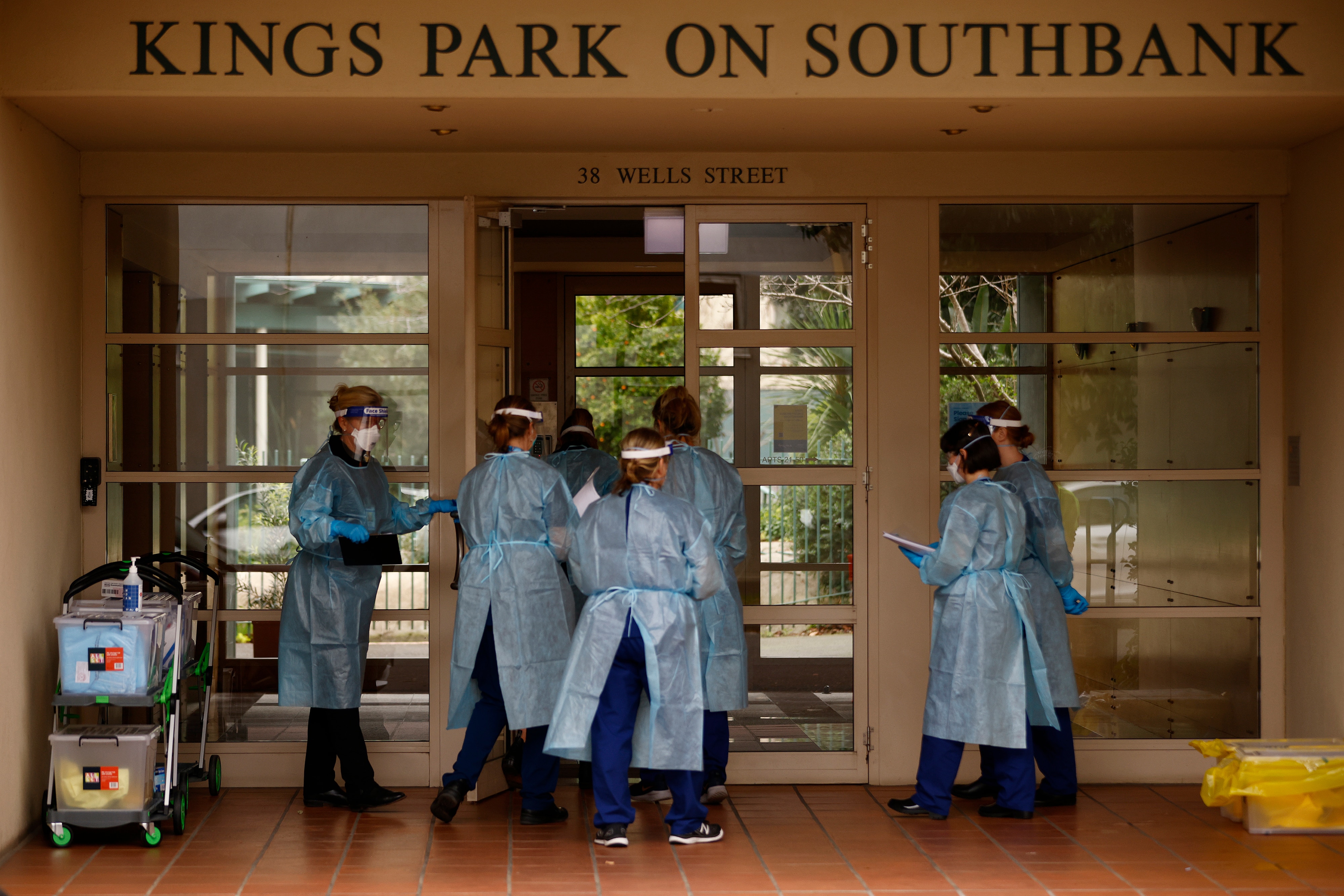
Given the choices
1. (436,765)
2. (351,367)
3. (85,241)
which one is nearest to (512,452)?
(351,367)

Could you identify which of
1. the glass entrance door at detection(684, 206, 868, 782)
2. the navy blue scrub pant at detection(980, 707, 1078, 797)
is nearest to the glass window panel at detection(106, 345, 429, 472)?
the glass entrance door at detection(684, 206, 868, 782)

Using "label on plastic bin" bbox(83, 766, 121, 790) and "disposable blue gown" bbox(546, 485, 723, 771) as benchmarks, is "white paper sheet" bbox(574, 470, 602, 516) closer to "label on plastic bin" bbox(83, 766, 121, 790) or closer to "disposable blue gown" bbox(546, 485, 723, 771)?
"disposable blue gown" bbox(546, 485, 723, 771)

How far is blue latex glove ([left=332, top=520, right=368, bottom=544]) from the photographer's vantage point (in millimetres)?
4336

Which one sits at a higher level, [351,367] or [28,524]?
[351,367]

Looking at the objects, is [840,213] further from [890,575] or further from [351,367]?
[351,367]

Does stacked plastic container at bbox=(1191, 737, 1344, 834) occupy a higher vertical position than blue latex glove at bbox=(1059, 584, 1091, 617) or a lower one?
lower

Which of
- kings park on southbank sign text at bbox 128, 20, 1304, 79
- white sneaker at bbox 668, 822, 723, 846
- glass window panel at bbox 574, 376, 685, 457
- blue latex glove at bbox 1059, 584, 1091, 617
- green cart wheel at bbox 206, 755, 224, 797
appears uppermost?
kings park on southbank sign text at bbox 128, 20, 1304, 79

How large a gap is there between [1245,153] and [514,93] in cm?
298

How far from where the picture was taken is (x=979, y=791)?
187 inches

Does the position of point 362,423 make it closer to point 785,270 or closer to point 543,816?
point 543,816

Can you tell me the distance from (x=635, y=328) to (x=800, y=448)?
8805 mm

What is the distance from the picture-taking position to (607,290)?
7859 millimetres

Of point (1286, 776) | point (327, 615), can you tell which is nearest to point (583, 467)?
point (327, 615)

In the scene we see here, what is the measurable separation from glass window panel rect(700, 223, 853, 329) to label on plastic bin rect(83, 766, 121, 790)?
2.72 meters
